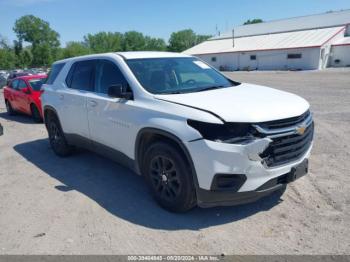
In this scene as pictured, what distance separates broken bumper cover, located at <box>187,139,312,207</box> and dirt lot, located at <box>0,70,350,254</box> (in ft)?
1.36

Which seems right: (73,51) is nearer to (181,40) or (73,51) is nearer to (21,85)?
(181,40)

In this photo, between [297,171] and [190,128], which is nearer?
[190,128]

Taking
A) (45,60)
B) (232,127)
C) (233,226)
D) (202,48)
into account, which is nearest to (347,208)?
(233,226)

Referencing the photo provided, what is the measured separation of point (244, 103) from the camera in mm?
3566

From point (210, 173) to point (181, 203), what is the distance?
66 centimetres

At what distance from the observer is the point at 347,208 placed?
12.5ft

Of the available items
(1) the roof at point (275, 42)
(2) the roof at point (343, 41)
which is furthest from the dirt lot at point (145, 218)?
(2) the roof at point (343, 41)

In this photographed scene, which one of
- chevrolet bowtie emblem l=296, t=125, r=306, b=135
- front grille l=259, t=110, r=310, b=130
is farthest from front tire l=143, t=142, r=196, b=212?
chevrolet bowtie emblem l=296, t=125, r=306, b=135

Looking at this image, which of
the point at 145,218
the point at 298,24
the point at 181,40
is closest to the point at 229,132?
the point at 145,218

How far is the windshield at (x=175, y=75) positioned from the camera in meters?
4.28

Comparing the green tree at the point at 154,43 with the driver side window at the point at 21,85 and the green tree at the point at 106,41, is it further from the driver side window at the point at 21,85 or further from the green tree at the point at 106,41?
the driver side window at the point at 21,85

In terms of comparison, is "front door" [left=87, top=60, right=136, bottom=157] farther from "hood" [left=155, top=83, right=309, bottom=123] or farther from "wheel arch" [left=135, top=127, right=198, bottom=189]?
"hood" [left=155, top=83, right=309, bottom=123]

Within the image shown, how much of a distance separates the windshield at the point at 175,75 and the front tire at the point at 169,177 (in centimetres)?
84

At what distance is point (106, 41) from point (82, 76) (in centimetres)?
10724
